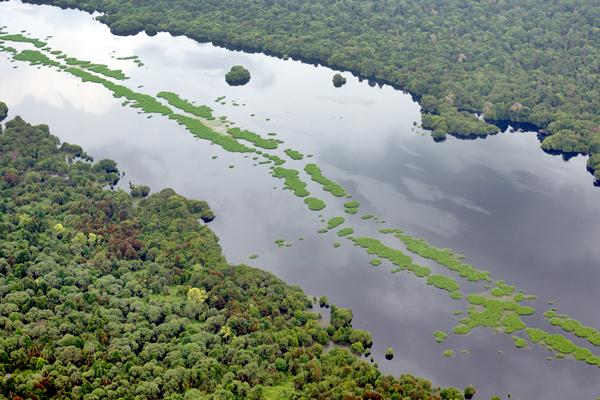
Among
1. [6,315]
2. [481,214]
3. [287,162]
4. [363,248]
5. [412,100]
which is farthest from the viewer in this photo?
[412,100]

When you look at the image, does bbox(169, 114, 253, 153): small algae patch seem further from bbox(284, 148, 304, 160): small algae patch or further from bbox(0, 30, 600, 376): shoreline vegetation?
bbox(284, 148, 304, 160): small algae patch

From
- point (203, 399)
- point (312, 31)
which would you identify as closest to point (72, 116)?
point (312, 31)

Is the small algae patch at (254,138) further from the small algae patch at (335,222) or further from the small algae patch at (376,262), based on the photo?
the small algae patch at (376,262)

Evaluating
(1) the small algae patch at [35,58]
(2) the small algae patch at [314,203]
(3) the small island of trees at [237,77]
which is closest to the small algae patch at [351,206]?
(2) the small algae patch at [314,203]

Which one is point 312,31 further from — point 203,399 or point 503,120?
point 203,399

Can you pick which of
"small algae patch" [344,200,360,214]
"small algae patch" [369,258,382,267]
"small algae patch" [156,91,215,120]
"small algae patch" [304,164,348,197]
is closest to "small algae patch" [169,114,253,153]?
"small algae patch" [156,91,215,120]
